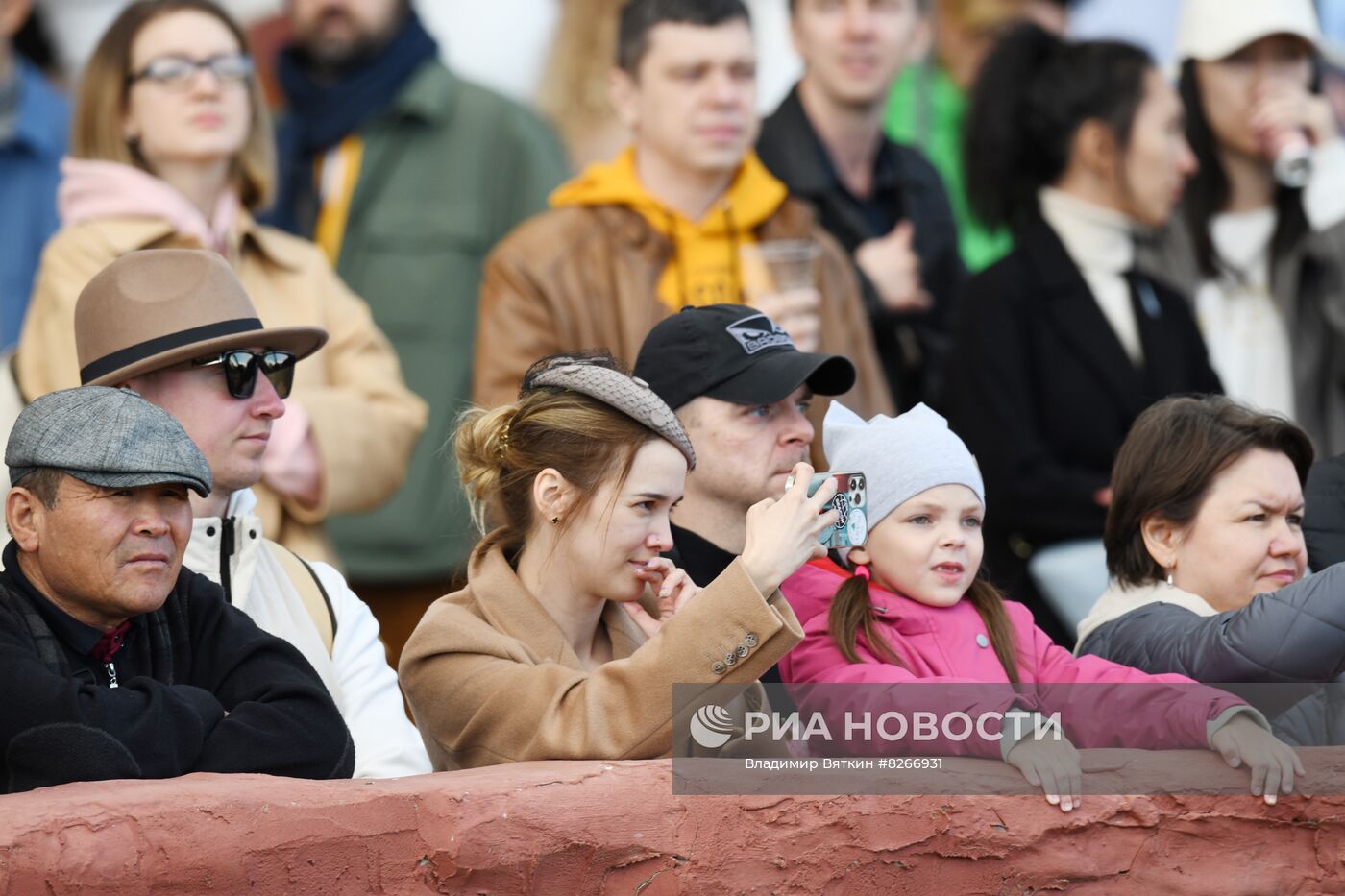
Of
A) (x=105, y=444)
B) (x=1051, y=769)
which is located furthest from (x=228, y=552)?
(x=1051, y=769)

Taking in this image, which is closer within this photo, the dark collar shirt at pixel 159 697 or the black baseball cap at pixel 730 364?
the dark collar shirt at pixel 159 697

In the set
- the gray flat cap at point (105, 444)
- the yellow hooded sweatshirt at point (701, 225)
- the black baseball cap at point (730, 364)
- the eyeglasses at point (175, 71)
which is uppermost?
the eyeglasses at point (175, 71)

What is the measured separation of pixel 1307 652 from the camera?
4.14m

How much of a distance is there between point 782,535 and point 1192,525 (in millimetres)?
1074

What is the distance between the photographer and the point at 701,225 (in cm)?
628

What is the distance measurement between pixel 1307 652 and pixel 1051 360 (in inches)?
89.1

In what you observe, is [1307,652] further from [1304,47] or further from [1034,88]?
[1304,47]

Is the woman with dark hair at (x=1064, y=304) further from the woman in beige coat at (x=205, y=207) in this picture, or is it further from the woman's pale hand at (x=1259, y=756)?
the woman's pale hand at (x=1259, y=756)

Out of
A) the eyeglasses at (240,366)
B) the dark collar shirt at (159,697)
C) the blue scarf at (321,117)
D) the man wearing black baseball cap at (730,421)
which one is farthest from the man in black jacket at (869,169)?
the dark collar shirt at (159,697)

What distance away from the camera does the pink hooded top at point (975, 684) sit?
158 inches

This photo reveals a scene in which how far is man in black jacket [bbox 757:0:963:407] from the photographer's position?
6.76 m

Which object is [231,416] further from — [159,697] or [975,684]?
[975,684]

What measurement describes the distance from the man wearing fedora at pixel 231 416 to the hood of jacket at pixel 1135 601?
1339 mm

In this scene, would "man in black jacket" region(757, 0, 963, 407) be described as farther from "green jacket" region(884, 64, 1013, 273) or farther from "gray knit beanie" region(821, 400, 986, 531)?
"gray knit beanie" region(821, 400, 986, 531)
